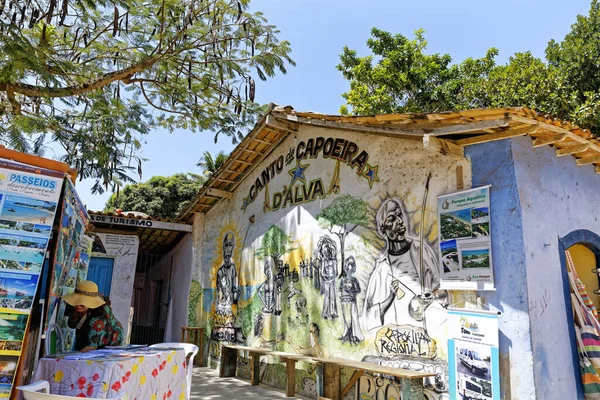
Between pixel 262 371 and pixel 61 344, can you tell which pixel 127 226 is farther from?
pixel 61 344

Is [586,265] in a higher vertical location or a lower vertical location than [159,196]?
lower

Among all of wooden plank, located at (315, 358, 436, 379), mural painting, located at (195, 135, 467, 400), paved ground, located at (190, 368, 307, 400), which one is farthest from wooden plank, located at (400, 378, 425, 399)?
paved ground, located at (190, 368, 307, 400)

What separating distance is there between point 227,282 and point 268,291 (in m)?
1.75

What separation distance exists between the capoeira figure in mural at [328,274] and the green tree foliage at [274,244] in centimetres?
96

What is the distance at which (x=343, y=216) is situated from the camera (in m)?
6.67

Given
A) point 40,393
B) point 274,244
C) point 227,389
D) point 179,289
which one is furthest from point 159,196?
point 40,393

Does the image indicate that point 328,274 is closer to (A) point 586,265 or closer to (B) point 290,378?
(B) point 290,378

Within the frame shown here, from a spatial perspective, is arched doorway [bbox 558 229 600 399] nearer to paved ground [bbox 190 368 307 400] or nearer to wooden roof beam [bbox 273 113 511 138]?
wooden roof beam [bbox 273 113 511 138]

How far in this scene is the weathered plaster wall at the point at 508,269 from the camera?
4.31m

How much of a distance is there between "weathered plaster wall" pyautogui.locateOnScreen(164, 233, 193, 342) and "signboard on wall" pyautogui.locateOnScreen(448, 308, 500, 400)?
24.5 feet

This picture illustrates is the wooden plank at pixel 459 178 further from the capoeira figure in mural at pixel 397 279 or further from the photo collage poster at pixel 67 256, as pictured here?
the photo collage poster at pixel 67 256

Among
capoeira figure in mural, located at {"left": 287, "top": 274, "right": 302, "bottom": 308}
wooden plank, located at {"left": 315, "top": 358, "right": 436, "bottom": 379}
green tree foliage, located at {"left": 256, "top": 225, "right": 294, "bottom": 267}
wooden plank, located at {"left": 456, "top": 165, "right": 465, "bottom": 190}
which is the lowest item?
wooden plank, located at {"left": 315, "top": 358, "right": 436, "bottom": 379}

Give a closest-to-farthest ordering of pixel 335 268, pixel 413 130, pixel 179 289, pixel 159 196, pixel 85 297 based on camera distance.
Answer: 1. pixel 85 297
2. pixel 413 130
3. pixel 335 268
4. pixel 179 289
5. pixel 159 196

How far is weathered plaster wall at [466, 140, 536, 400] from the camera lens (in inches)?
170
